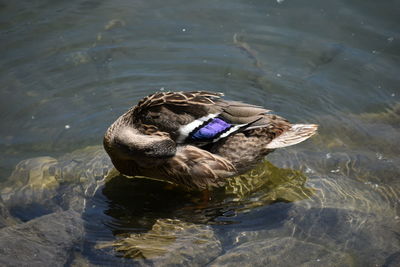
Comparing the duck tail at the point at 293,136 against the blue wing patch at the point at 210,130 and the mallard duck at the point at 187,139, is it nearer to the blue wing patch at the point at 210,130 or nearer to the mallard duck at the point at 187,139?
the mallard duck at the point at 187,139

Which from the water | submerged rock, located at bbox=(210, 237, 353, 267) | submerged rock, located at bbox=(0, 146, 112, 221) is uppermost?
the water

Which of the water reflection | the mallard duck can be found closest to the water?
the water reflection

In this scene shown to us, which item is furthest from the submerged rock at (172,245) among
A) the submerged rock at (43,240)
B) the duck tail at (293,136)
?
the duck tail at (293,136)

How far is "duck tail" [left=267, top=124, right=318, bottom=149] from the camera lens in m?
5.60

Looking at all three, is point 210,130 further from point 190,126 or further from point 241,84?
point 241,84

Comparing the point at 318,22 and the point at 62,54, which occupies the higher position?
the point at 318,22

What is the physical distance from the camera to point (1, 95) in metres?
6.96

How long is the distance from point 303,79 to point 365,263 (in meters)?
3.30

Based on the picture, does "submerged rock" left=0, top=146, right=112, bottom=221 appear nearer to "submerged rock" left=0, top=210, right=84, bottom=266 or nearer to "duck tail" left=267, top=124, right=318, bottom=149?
"submerged rock" left=0, top=210, right=84, bottom=266

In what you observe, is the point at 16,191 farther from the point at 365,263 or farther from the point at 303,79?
the point at 303,79

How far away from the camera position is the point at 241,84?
7199 millimetres

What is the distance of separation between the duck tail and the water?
43 centimetres

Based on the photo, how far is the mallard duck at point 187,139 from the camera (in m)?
5.32

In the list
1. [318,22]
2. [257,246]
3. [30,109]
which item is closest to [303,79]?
[318,22]
